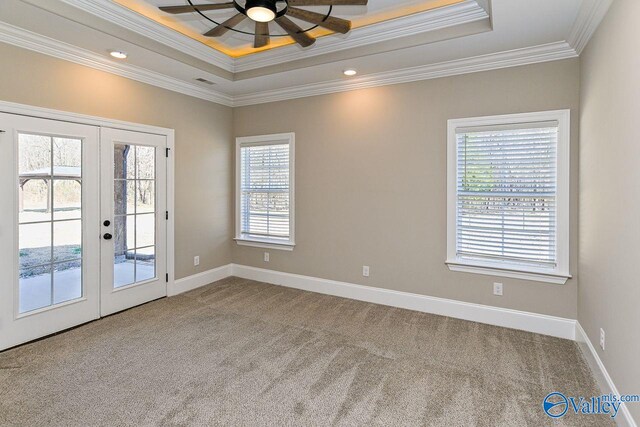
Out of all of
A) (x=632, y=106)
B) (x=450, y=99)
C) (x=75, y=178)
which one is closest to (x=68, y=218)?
(x=75, y=178)

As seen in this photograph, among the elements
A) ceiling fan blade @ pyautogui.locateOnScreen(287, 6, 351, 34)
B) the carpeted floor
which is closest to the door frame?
the carpeted floor


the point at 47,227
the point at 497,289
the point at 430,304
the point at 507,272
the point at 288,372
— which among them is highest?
the point at 47,227

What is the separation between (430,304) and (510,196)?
144 cm

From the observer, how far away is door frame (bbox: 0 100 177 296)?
3.01m

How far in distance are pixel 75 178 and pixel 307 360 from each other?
289 centimetres

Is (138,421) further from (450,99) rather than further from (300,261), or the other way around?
(450,99)

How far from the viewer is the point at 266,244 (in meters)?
5.00

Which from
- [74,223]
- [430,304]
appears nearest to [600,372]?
[430,304]

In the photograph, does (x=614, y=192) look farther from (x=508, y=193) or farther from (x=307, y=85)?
(x=307, y=85)

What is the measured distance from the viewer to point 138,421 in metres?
2.07

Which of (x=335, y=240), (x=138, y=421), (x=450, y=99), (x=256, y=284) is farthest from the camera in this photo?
(x=256, y=284)

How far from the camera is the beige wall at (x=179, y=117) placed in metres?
3.07

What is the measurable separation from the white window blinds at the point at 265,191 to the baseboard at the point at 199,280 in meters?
0.64

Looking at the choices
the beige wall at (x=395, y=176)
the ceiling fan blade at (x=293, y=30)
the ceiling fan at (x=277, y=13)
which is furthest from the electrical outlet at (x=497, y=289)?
the ceiling fan blade at (x=293, y=30)
